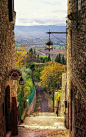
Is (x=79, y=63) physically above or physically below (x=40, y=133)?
above

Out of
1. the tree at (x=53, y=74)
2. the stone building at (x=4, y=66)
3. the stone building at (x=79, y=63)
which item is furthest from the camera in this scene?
the tree at (x=53, y=74)

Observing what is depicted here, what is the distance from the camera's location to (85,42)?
5.54 meters

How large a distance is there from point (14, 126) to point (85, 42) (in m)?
6.28

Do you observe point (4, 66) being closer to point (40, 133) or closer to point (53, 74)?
point (40, 133)

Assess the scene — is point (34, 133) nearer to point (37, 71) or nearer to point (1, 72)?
point (1, 72)

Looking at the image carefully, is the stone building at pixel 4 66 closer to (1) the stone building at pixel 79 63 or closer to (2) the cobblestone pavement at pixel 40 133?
(2) the cobblestone pavement at pixel 40 133

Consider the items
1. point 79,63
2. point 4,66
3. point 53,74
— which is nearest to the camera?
point 79,63

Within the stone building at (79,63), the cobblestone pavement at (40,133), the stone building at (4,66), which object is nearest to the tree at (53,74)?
the cobblestone pavement at (40,133)

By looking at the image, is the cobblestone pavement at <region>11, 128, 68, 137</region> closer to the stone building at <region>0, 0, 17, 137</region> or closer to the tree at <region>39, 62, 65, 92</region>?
the stone building at <region>0, 0, 17, 137</region>

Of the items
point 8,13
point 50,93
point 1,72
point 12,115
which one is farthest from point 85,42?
point 50,93

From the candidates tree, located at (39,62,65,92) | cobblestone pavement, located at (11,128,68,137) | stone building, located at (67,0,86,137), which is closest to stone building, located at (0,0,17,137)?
cobblestone pavement, located at (11,128,68,137)

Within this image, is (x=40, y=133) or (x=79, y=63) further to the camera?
(x=40, y=133)

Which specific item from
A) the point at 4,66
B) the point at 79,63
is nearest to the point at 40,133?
the point at 4,66

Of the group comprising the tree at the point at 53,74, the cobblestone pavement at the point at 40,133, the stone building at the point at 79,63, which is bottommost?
the cobblestone pavement at the point at 40,133
